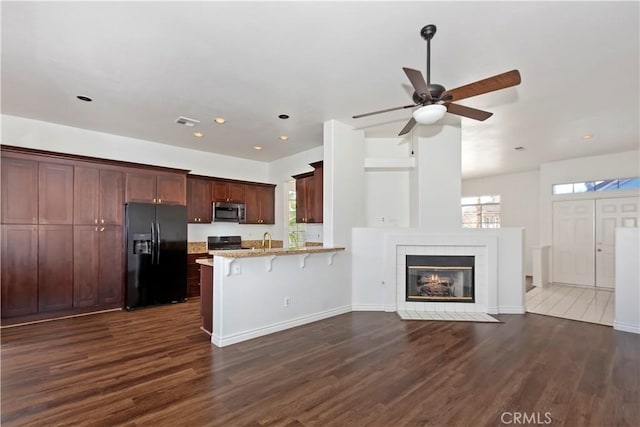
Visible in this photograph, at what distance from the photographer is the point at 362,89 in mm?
3520

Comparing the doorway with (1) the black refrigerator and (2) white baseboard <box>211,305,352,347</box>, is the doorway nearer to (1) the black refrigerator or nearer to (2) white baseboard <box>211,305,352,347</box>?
(2) white baseboard <box>211,305,352,347</box>

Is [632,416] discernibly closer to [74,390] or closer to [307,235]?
[74,390]

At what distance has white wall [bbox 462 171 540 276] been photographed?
8117 mm

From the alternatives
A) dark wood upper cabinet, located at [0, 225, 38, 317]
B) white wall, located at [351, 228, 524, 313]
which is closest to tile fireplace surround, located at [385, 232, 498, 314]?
white wall, located at [351, 228, 524, 313]

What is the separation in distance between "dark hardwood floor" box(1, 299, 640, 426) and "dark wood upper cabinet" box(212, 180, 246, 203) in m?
2.91

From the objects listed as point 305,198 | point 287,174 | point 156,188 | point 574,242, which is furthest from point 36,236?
point 574,242

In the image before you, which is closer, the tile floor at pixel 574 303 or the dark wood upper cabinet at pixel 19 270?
the dark wood upper cabinet at pixel 19 270

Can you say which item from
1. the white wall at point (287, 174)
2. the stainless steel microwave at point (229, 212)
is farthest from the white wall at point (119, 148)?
the stainless steel microwave at point (229, 212)

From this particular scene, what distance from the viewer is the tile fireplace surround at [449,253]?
4672mm

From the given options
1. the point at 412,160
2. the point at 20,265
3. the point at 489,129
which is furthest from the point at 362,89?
the point at 20,265

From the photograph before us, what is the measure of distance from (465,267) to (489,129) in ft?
7.61

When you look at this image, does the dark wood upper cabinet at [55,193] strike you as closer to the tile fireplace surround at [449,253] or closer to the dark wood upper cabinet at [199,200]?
the dark wood upper cabinet at [199,200]

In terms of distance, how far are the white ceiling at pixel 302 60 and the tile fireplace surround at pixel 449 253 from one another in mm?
1845

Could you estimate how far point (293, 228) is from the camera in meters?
6.91
